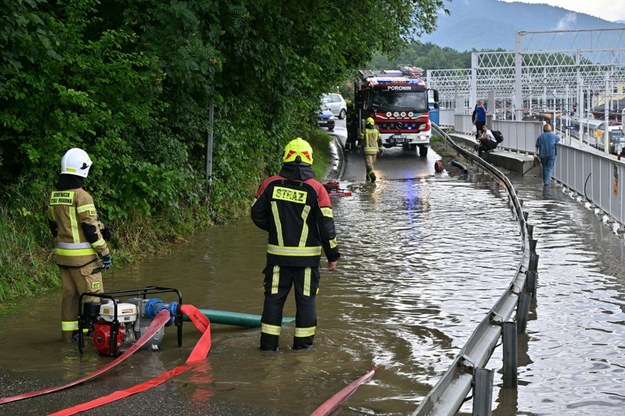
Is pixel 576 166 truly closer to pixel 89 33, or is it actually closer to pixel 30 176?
pixel 89 33

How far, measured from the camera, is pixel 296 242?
921cm

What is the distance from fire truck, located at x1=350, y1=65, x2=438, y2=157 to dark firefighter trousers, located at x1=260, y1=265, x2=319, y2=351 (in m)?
28.6

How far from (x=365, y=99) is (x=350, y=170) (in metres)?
5.69

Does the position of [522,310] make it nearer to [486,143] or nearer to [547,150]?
[547,150]

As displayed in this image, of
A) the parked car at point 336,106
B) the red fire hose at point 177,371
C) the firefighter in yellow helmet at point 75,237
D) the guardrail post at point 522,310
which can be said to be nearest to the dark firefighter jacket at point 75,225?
the firefighter in yellow helmet at point 75,237

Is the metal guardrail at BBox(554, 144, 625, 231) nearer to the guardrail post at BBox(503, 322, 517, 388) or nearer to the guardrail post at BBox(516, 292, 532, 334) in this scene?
the guardrail post at BBox(516, 292, 532, 334)

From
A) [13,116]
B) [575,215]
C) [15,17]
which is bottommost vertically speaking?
[575,215]

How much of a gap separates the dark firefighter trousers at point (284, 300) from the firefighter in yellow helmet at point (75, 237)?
5.23 ft

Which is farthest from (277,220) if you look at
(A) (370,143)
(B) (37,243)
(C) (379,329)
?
(A) (370,143)

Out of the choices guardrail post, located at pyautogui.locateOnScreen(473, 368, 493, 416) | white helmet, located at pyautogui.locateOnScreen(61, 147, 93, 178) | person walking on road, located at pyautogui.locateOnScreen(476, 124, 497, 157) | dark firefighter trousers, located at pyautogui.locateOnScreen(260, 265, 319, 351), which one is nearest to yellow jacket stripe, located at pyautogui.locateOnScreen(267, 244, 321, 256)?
dark firefighter trousers, located at pyautogui.locateOnScreen(260, 265, 319, 351)

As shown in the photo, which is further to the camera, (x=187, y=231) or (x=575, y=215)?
(x=575, y=215)

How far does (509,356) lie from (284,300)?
2.22 metres

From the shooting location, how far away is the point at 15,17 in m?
11.3

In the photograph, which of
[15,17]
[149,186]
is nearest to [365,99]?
[149,186]
